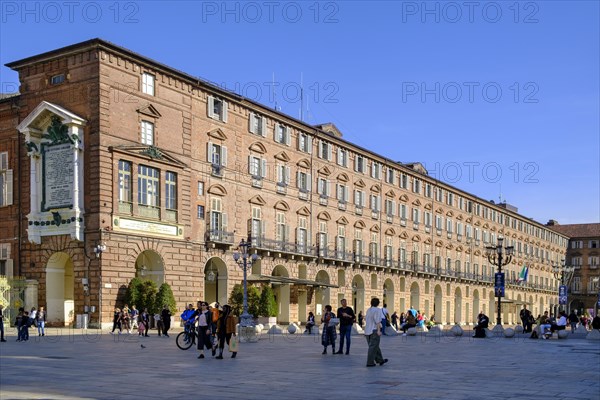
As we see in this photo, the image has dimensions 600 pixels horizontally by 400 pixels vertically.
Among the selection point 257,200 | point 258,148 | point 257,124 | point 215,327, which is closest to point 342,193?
point 257,200

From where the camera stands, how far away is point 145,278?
134 feet

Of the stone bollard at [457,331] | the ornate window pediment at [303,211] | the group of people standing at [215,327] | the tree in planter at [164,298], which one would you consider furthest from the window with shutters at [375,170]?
the group of people standing at [215,327]

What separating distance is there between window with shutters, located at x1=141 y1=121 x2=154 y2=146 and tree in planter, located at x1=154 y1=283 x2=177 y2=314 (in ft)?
26.0

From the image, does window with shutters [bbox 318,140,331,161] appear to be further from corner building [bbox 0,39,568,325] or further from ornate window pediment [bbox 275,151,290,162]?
ornate window pediment [bbox 275,151,290,162]

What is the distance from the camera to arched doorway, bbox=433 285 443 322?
3017 inches

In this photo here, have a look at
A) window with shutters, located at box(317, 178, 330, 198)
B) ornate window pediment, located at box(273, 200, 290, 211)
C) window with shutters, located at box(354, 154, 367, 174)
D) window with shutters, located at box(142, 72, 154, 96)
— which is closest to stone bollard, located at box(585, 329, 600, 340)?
ornate window pediment, located at box(273, 200, 290, 211)

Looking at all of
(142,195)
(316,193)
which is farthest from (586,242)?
(142,195)

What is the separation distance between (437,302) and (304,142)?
98.6ft

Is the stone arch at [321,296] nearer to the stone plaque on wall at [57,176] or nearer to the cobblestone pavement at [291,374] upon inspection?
the stone plaque on wall at [57,176]

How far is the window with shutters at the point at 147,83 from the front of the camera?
3987 centimetres

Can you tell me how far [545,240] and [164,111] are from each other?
278ft

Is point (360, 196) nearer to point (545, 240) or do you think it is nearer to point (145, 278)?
point (145, 278)

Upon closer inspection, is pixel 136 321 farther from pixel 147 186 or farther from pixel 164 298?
pixel 147 186

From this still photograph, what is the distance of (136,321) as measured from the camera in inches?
1444
